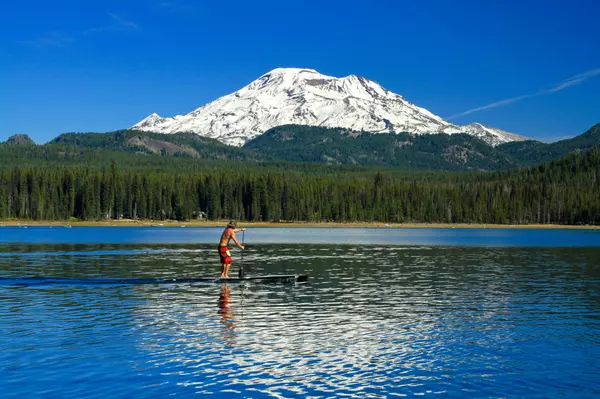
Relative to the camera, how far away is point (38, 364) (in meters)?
22.2

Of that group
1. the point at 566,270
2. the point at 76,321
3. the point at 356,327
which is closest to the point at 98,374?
the point at 76,321

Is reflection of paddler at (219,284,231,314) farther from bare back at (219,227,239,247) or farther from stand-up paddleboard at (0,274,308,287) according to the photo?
bare back at (219,227,239,247)

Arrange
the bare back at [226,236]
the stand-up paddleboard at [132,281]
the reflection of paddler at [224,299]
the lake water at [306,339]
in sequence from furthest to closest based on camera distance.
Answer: the stand-up paddleboard at [132,281] < the bare back at [226,236] < the reflection of paddler at [224,299] < the lake water at [306,339]

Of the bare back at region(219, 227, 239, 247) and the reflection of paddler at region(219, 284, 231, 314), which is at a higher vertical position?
the bare back at region(219, 227, 239, 247)

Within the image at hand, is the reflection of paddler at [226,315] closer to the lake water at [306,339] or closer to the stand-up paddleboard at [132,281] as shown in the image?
the lake water at [306,339]

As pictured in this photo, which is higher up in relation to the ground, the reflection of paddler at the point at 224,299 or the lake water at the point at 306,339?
the reflection of paddler at the point at 224,299

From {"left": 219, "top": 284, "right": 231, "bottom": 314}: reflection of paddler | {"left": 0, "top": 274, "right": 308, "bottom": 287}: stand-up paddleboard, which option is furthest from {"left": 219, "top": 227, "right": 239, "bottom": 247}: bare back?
{"left": 219, "top": 284, "right": 231, "bottom": 314}: reflection of paddler

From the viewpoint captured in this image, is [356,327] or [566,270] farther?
[566,270]

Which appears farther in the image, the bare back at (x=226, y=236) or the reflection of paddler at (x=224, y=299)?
the bare back at (x=226, y=236)

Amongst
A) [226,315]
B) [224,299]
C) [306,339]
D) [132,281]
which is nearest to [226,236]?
[224,299]

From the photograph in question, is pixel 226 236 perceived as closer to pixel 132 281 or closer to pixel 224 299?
pixel 224 299

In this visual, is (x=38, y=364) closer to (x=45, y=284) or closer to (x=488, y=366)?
(x=488, y=366)

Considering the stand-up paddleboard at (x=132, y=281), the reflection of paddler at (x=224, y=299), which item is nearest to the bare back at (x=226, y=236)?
the stand-up paddleboard at (x=132, y=281)

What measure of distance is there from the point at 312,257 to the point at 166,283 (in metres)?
30.6
